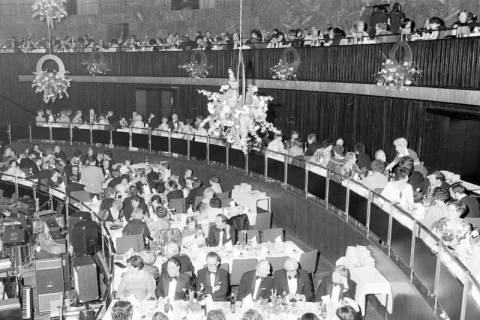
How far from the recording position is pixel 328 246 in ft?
38.8

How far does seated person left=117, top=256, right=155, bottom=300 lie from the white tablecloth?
295 cm

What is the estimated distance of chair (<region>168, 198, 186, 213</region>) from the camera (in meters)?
13.6

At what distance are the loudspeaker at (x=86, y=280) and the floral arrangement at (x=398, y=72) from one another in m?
7.27

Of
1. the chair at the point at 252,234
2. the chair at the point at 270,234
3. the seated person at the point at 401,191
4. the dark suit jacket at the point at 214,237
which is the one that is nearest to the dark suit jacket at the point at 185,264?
the dark suit jacket at the point at 214,237

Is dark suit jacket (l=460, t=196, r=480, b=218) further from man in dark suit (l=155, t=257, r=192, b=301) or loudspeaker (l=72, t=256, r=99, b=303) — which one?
loudspeaker (l=72, t=256, r=99, b=303)

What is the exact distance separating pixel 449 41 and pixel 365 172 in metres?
3.30

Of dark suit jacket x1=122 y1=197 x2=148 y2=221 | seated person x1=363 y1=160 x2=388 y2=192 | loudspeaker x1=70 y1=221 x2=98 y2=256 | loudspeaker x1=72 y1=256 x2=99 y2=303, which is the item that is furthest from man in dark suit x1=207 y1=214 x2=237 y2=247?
loudspeaker x1=70 y1=221 x2=98 y2=256

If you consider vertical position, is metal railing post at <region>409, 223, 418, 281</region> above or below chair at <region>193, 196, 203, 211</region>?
above

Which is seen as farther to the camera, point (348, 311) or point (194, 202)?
point (194, 202)

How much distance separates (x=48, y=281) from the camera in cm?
1107

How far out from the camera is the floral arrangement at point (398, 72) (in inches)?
513

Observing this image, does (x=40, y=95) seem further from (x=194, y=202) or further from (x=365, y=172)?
(x=365, y=172)

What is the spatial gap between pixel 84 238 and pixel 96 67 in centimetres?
1321

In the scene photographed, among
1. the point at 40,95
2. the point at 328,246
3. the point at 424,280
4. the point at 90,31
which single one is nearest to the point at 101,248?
the point at 328,246
